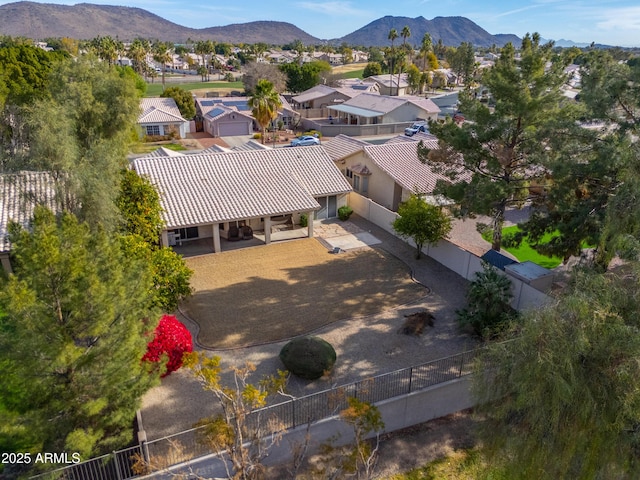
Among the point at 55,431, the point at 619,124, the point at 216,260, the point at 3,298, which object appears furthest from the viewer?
the point at 216,260

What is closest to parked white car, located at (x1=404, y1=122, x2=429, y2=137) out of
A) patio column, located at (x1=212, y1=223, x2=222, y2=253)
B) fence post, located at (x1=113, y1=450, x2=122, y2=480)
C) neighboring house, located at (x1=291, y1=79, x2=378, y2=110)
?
neighboring house, located at (x1=291, y1=79, x2=378, y2=110)

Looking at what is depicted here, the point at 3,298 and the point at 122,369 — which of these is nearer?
the point at 3,298

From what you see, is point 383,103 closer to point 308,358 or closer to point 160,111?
point 160,111

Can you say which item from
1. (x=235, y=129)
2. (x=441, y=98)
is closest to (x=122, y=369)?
(x=235, y=129)

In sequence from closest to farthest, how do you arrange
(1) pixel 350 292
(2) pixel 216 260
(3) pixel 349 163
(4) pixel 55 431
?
(4) pixel 55 431 < (1) pixel 350 292 < (2) pixel 216 260 < (3) pixel 349 163

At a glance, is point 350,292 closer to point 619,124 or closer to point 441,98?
point 619,124

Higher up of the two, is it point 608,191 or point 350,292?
point 608,191

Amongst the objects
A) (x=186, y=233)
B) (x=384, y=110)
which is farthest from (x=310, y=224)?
(x=384, y=110)

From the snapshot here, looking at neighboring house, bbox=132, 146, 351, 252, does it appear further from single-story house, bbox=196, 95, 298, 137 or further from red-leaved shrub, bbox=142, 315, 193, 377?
single-story house, bbox=196, 95, 298, 137
